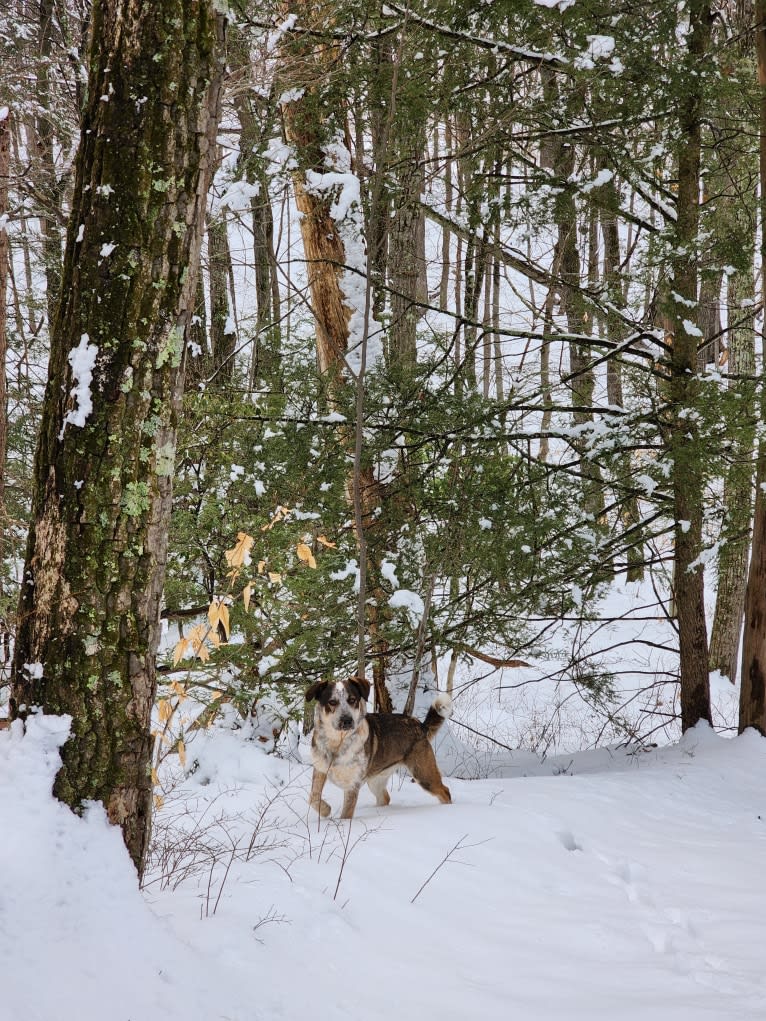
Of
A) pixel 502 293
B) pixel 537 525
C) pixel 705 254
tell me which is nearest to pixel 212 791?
pixel 537 525

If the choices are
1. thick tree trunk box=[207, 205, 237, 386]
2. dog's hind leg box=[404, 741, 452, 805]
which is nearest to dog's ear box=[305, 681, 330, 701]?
dog's hind leg box=[404, 741, 452, 805]

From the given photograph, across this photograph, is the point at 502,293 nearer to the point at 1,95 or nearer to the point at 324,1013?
the point at 1,95

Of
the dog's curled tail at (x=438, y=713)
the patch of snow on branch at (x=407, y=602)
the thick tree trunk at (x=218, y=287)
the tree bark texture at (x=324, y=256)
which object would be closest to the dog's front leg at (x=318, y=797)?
the dog's curled tail at (x=438, y=713)

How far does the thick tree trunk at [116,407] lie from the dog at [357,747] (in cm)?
263

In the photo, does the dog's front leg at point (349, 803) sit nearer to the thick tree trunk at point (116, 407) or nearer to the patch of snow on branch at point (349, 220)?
the thick tree trunk at point (116, 407)

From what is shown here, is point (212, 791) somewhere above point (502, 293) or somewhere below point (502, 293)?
below

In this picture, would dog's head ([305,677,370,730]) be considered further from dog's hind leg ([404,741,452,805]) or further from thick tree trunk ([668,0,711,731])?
thick tree trunk ([668,0,711,731])

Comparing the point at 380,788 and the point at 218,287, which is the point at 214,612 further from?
the point at 218,287

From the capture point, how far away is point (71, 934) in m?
2.08

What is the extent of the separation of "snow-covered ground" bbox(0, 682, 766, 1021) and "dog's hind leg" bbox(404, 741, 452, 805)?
0.43m

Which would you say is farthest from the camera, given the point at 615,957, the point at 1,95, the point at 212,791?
the point at 1,95

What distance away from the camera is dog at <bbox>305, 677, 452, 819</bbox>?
17.0ft

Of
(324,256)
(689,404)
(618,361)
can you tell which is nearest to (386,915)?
(689,404)

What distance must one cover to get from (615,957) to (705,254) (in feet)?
16.7
